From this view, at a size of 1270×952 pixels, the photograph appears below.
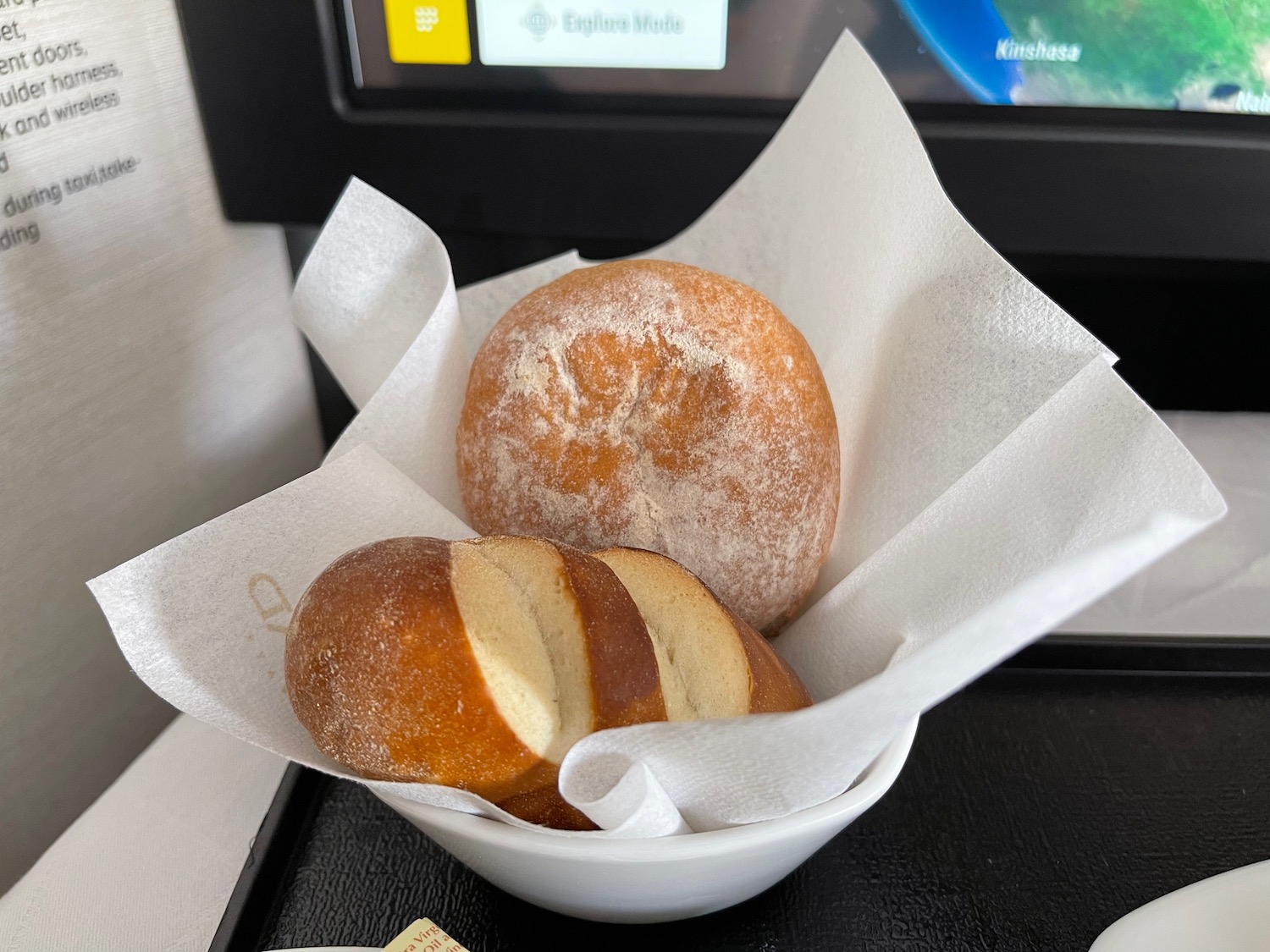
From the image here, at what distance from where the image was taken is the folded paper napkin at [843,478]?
0.27 metres

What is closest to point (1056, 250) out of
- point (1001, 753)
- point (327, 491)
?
point (1001, 753)

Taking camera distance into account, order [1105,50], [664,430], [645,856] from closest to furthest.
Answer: [645,856] < [664,430] < [1105,50]

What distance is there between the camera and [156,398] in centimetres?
54

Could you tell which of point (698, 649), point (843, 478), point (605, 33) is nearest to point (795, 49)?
point (605, 33)

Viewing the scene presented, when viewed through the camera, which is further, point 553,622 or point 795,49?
point 795,49

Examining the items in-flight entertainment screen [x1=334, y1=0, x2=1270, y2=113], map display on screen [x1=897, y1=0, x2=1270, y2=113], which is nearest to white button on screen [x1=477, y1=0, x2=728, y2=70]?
in-flight entertainment screen [x1=334, y1=0, x2=1270, y2=113]

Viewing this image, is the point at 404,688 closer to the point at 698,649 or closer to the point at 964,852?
the point at 698,649

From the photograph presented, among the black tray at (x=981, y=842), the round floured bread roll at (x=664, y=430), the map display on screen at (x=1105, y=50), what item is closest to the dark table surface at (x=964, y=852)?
the black tray at (x=981, y=842)

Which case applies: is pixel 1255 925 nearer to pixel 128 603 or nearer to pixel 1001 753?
pixel 1001 753

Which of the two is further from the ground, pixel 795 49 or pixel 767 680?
pixel 795 49

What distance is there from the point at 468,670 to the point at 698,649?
85 mm

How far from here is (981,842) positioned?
387mm

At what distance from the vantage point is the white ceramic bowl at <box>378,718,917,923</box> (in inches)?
11.4

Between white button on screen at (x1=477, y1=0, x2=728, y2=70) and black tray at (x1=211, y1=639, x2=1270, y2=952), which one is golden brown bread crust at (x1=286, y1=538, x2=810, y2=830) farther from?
white button on screen at (x1=477, y1=0, x2=728, y2=70)
